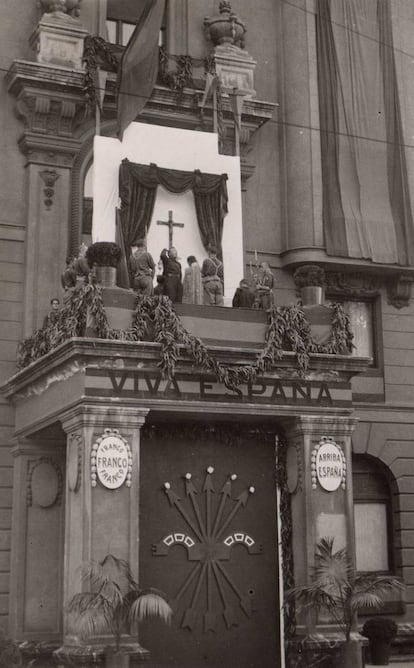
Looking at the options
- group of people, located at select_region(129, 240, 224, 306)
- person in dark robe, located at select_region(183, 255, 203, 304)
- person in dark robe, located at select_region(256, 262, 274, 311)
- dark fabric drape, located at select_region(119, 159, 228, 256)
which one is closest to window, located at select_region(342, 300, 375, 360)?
dark fabric drape, located at select_region(119, 159, 228, 256)

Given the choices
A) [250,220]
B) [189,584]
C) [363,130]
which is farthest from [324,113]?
[189,584]

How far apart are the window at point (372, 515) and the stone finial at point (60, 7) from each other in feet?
43.7

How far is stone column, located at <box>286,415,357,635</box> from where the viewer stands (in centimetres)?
2066

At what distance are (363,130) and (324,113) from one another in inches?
45.8

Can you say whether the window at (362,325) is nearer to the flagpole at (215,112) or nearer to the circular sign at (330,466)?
the flagpole at (215,112)

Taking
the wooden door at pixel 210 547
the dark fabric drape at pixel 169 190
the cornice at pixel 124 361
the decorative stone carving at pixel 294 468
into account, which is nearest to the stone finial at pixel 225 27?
the dark fabric drape at pixel 169 190

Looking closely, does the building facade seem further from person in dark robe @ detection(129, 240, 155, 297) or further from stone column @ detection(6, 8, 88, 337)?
person in dark robe @ detection(129, 240, 155, 297)

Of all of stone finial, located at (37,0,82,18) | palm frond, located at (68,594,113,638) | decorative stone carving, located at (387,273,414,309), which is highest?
stone finial, located at (37,0,82,18)

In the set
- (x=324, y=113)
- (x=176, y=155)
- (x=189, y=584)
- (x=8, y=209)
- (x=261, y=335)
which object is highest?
(x=324, y=113)

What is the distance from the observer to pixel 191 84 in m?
26.5

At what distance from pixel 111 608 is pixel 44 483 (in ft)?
17.0

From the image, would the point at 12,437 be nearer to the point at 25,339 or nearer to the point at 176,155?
the point at 25,339

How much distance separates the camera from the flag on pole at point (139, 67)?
80.9 feet

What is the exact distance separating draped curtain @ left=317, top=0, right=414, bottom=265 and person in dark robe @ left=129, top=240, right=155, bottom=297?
19.2ft
